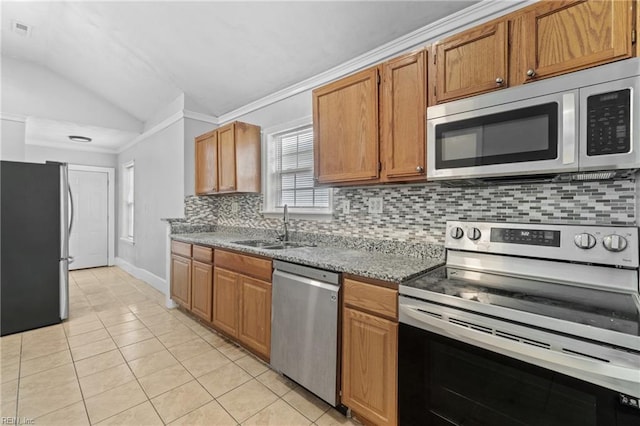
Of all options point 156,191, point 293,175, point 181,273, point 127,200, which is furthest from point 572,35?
point 127,200

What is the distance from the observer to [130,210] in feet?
19.9

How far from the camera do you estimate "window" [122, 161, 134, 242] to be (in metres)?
5.97

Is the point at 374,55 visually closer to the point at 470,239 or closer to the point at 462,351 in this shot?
the point at 470,239

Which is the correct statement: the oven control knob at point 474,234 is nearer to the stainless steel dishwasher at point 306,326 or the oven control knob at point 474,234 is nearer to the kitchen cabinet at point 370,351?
the kitchen cabinet at point 370,351

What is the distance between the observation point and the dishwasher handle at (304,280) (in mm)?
1750

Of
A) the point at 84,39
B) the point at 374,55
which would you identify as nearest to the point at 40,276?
the point at 84,39

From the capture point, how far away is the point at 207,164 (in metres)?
3.72

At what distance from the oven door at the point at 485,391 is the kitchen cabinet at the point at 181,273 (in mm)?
2610

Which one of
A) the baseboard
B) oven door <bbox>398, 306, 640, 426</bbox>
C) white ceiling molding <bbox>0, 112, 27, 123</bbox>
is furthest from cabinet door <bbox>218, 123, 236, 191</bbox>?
white ceiling molding <bbox>0, 112, 27, 123</bbox>

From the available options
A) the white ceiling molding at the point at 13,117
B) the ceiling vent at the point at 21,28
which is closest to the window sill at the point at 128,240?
the white ceiling molding at the point at 13,117

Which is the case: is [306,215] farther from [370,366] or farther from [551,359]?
[551,359]

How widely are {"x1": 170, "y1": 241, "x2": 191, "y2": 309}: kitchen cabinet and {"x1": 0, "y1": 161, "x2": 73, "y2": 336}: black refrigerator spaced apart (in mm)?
1103

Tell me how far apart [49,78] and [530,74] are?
5972 millimetres

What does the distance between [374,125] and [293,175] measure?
1.47 m
